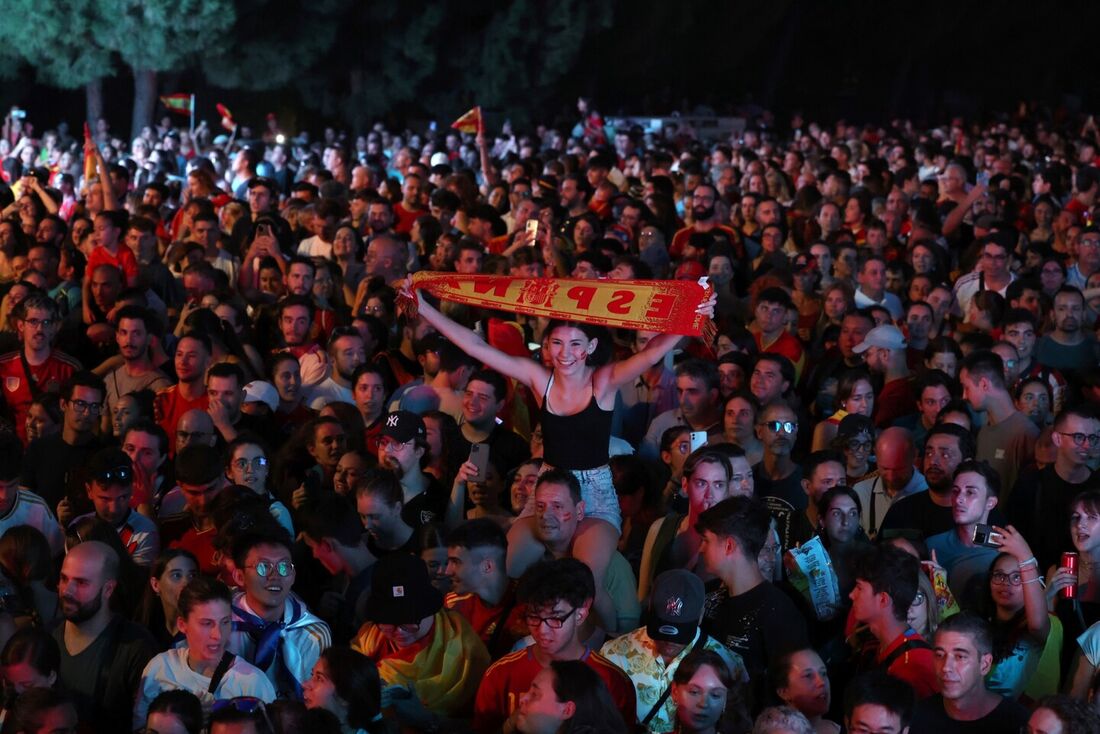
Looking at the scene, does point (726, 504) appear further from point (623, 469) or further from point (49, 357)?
point (49, 357)

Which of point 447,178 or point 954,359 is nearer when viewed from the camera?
point 954,359

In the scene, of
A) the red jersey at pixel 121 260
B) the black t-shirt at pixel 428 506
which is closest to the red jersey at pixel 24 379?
the red jersey at pixel 121 260

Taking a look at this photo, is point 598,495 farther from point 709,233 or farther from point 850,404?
point 709,233

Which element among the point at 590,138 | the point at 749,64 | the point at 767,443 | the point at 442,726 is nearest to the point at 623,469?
the point at 767,443

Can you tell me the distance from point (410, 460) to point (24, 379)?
9.26ft

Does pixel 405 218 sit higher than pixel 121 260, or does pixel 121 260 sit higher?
pixel 121 260

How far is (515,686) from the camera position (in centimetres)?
591

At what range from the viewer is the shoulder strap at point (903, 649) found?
242 inches

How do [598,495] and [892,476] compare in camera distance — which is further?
[892,476]

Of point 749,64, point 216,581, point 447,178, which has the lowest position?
point 749,64

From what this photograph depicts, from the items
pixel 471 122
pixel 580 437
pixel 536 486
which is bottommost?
pixel 471 122

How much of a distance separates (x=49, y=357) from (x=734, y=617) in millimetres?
4881

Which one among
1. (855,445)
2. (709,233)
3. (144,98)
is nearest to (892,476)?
(855,445)

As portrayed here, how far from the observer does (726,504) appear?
650cm
